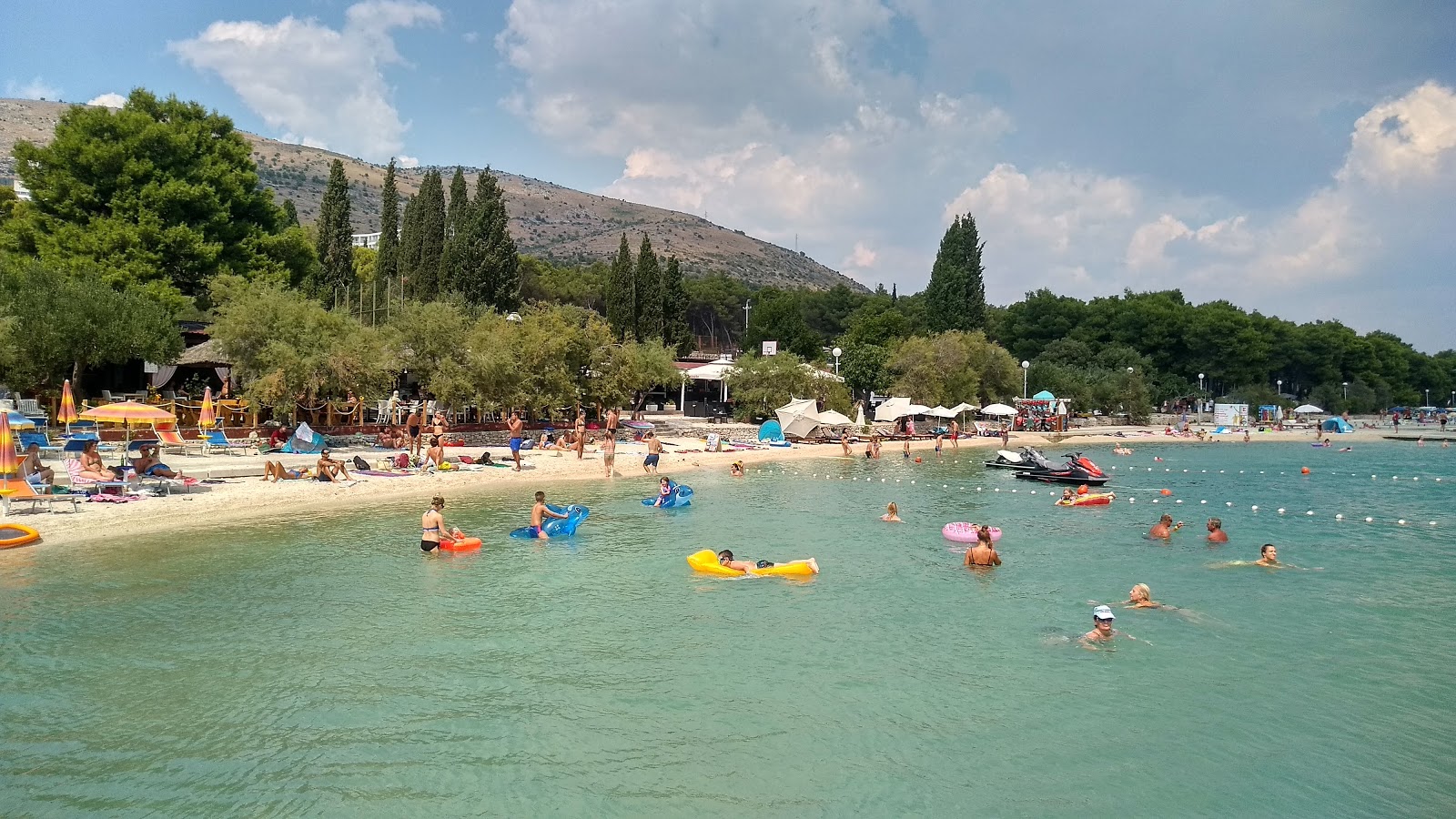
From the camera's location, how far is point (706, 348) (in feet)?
294

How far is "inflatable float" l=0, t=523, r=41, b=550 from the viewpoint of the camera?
50.9 ft

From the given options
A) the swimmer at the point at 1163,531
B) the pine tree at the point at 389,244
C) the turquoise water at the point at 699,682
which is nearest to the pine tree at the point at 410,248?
the pine tree at the point at 389,244

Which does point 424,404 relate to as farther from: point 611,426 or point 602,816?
point 602,816

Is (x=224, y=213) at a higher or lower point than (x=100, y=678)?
higher

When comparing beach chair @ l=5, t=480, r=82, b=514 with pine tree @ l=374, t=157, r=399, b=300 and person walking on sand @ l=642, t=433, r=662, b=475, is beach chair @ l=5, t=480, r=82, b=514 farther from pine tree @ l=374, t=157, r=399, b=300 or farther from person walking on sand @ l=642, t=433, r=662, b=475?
pine tree @ l=374, t=157, r=399, b=300

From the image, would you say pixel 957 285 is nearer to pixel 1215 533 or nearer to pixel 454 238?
pixel 454 238

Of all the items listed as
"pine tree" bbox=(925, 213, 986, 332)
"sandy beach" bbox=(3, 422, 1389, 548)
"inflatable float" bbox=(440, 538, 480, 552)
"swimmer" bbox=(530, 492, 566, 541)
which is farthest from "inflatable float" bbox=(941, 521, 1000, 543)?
"pine tree" bbox=(925, 213, 986, 332)

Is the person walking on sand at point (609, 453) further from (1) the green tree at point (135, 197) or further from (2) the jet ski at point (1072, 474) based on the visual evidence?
(1) the green tree at point (135, 197)

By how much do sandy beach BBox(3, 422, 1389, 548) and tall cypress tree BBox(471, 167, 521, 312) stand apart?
1307cm

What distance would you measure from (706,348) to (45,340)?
6624cm

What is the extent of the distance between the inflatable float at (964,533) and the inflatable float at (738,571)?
4785mm

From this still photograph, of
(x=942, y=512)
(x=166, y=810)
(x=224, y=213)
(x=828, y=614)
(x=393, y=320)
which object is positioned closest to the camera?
(x=166, y=810)

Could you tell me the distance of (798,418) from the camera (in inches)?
1606

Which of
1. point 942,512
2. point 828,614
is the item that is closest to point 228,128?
point 942,512
